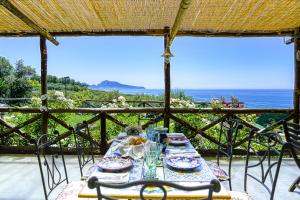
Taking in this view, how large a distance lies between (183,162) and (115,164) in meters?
0.48

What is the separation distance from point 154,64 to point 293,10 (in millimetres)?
38240

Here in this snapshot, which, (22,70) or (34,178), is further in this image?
(22,70)

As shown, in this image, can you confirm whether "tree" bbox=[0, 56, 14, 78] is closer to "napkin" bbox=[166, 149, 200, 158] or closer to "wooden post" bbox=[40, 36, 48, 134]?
"wooden post" bbox=[40, 36, 48, 134]

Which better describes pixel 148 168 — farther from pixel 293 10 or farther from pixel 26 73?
pixel 26 73

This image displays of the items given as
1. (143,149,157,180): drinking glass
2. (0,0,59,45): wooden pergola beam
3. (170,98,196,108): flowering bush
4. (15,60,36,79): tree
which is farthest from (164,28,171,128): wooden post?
(15,60,36,79): tree

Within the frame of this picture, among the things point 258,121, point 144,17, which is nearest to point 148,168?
point 144,17

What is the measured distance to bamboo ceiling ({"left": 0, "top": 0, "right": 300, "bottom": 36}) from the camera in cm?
335

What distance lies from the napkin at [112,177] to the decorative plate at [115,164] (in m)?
0.04

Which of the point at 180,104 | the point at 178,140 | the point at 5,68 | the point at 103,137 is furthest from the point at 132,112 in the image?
the point at 5,68

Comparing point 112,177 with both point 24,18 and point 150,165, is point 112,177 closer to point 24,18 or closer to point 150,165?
point 150,165

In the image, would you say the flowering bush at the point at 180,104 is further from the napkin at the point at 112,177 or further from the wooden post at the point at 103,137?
the napkin at the point at 112,177

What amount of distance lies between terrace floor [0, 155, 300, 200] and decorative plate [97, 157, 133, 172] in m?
1.43

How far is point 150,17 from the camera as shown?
3828mm

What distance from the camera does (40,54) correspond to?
461 cm
